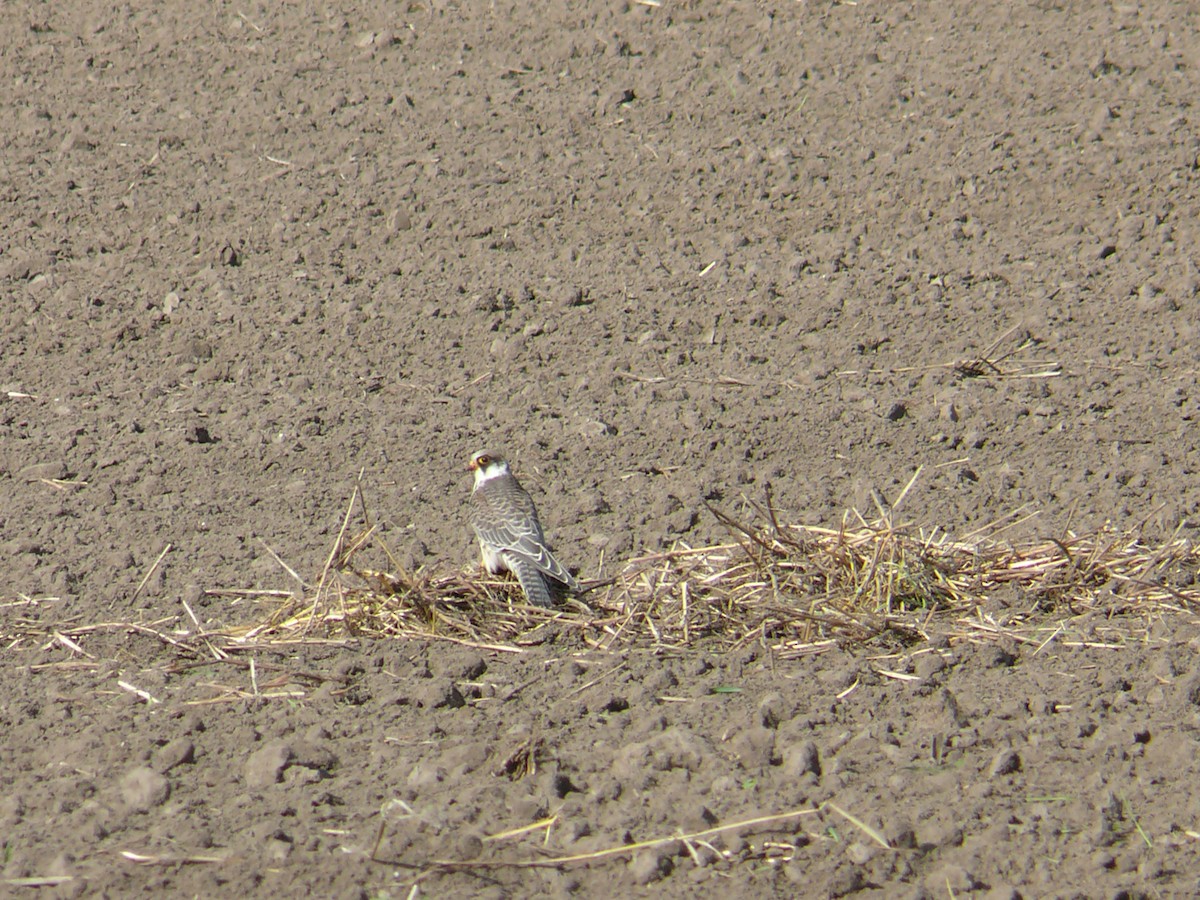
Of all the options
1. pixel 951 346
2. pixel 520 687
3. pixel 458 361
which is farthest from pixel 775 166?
pixel 520 687

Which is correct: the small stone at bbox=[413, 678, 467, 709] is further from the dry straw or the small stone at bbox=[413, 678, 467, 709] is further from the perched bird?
the perched bird

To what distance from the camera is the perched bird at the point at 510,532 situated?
6145 mm

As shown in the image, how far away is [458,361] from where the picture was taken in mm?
8719

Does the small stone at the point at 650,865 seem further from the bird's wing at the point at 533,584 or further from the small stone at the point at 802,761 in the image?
the bird's wing at the point at 533,584

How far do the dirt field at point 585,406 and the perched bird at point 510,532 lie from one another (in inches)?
13.0

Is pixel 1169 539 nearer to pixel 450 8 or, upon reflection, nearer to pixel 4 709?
pixel 4 709

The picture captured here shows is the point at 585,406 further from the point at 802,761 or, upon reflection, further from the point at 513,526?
the point at 802,761

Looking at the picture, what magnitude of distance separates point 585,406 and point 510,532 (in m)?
1.98

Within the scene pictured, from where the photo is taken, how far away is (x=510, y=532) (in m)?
6.36

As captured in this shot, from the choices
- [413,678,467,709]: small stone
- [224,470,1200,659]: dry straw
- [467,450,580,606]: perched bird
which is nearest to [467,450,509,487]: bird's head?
[467,450,580,606]: perched bird

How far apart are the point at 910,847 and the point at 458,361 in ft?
15.6

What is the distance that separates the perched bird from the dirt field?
33cm

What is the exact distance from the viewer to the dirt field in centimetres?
470

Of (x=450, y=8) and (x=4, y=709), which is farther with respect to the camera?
(x=450, y=8)
